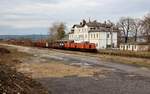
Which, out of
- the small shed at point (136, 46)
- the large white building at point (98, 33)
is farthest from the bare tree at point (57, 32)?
the small shed at point (136, 46)

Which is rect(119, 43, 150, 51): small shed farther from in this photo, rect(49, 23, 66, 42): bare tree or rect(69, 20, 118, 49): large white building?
rect(49, 23, 66, 42): bare tree

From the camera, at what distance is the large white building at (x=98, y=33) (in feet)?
386

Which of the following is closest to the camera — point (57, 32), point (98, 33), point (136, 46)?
point (136, 46)

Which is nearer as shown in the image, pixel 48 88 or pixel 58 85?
pixel 48 88

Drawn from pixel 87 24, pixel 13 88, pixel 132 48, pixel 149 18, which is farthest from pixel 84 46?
pixel 13 88

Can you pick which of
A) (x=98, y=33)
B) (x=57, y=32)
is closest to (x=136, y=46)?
(x=98, y=33)

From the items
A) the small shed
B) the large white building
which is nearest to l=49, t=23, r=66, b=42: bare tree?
the large white building

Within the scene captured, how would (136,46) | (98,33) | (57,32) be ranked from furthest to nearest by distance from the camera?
1. (57,32)
2. (98,33)
3. (136,46)

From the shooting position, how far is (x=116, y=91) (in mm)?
18656

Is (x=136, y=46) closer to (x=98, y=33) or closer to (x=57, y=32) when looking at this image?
(x=98, y=33)

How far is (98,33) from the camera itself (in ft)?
390

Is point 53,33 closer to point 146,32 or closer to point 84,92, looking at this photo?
point 146,32

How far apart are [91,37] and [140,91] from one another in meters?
106

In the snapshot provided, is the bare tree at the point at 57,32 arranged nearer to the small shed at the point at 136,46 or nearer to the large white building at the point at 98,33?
the large white building at the point at 98,33
